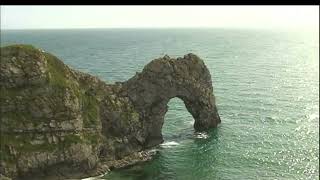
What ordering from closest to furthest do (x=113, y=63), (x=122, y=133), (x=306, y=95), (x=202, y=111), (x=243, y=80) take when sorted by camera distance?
(x=122, y=133)
(x=202, y=111)
(x=306, y=95)
(x=243, y=80)
(x=113, y=63)

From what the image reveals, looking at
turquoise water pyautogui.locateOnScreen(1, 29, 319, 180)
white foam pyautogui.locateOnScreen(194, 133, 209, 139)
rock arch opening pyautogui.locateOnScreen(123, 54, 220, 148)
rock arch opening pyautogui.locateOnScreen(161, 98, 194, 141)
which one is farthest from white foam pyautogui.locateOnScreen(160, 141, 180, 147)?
white foam pyautogui.locateOnScreen(194, 133, 209, 139)

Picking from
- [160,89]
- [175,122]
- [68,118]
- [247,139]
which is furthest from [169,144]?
[68,118]

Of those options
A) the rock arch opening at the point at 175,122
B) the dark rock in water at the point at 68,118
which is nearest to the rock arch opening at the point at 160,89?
the dark rock in water at the point at 68,118

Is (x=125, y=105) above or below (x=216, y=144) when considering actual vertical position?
above

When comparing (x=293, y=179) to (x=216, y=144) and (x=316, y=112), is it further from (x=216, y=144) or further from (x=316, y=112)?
(x=316, y=112)

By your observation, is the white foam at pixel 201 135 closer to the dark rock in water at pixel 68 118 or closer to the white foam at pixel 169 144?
the white foam at pixel 169 144

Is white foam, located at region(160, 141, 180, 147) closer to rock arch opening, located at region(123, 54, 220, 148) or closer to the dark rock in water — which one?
rock arch opening, located at region(123, 54, 220, 148)

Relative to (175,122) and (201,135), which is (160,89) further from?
(175,122)

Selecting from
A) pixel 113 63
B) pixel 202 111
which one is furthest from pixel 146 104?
pixel 113 63
